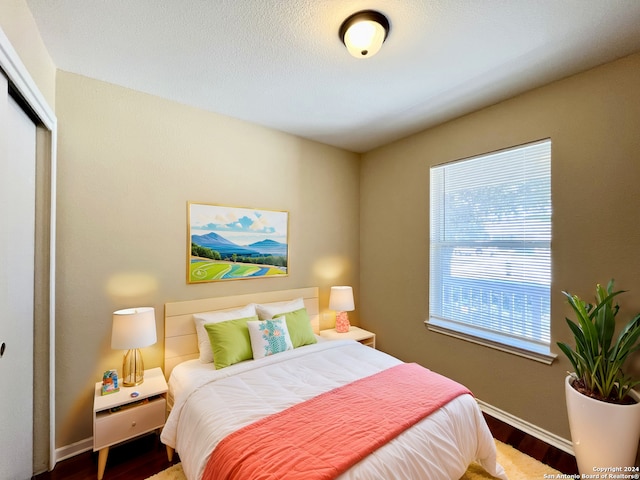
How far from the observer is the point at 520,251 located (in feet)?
7.53

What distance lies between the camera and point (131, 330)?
1.93 m

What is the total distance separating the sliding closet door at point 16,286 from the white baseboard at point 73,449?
224 mm

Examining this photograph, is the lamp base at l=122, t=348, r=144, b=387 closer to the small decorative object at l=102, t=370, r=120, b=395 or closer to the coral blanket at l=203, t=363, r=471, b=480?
the small decorative object at l=102, t=370, r=120, b=395

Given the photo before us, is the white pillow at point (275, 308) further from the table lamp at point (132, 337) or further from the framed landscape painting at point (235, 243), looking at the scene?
the table lamp at point (132, 337)

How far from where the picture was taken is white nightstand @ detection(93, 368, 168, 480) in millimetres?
1765

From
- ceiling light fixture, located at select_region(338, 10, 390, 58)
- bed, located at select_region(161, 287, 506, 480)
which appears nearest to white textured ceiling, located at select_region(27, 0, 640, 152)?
ceiling light fixture, located at select_region(338, 10, 390, 58)

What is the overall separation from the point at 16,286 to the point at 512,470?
323 centimetres

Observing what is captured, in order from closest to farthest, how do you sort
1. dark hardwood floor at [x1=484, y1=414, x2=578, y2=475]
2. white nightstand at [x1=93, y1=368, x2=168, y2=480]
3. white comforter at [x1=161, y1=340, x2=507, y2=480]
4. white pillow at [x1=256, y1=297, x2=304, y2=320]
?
white comforter at [x1=161, y1=340, x2=507, y2=480] < white nightstand at [x1=93, y1=368, x2=168, y2=480] < dark hardwood floor at [x1=484, y1=414, x2=578, y2=475] < white pillow at [x1=256, y1=297, x2=304, y2=320]

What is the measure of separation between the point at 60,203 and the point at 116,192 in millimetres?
339

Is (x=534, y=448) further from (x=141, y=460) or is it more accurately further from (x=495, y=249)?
(x=141, y=460)

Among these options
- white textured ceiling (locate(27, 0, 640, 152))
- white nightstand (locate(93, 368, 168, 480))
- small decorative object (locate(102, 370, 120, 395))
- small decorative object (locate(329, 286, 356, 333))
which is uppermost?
white textured ceiling (locate(27, 0, 640, 152))

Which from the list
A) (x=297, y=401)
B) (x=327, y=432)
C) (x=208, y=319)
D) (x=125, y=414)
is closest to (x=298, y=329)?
(x=208, y=319)

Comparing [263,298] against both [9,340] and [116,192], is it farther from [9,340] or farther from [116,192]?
[9,340]

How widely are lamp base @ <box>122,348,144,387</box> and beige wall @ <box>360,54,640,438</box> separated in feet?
8.19
